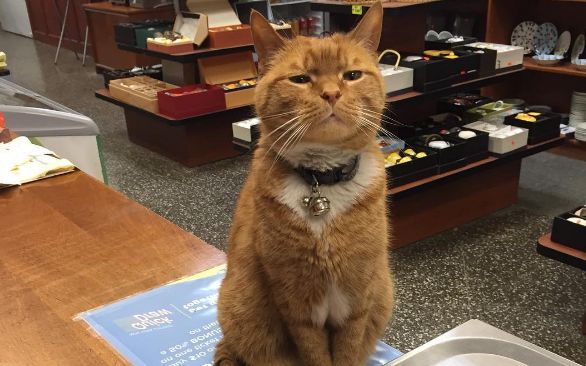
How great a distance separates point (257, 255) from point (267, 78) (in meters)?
0.33

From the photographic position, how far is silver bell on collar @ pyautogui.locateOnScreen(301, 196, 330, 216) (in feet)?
3.11

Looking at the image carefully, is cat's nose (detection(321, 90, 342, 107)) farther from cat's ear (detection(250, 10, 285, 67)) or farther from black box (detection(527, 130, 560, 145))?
black box (detection(527, 130, 560, 145))

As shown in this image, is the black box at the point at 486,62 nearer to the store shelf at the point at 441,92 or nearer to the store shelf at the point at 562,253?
the store shelf at the point at 441,92

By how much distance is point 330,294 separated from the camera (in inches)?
39.1

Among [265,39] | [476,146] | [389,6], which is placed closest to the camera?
[265,39]

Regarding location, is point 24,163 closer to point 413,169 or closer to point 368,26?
point 368,26

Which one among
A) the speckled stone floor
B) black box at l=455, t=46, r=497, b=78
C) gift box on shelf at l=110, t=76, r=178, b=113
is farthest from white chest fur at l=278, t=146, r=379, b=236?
gift box on shelf at l=110, t=76, r=178, b=113

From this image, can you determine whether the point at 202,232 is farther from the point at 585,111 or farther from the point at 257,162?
the point at 585,111

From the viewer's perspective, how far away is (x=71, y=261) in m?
1.40

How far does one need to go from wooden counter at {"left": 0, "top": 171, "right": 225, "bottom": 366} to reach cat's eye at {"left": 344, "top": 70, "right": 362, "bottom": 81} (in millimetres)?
649

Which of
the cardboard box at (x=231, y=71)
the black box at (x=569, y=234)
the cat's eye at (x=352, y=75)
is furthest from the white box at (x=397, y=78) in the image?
the cat's eye at (x=352, y=75)

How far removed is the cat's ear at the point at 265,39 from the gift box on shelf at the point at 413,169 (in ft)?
5.59

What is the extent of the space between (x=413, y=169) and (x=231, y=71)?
1.98m

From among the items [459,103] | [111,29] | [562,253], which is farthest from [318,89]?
[111,29]
